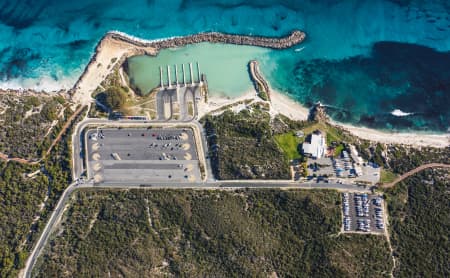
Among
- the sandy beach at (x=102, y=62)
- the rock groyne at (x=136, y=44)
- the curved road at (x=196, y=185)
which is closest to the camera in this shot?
the curved road at (x=196, y=185)

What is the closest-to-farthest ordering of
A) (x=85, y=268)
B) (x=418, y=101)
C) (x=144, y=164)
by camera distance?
(x=85, y=268) → (x=144, y=164) → (x=418, y=101)

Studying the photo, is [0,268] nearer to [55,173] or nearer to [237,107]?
[55,173]

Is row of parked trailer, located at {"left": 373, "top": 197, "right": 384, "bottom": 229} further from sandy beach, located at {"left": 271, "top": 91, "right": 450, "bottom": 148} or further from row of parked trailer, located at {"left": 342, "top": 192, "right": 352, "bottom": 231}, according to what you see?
sandy beach, located at {"left": 271, "top": 91, "right": 450, "bottom": 148}

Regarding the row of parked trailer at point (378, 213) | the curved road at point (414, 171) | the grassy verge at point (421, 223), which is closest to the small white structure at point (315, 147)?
the row of parked trailer at point (378, 213)

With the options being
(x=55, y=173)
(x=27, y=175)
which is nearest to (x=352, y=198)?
(x=55, y=173)

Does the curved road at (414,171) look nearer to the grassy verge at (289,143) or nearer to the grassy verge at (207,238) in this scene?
the grassy verge at (207,238)

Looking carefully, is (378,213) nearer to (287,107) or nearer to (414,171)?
(414,171)

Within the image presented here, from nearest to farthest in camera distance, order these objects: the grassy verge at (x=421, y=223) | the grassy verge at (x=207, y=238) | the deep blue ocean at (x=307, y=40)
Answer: the grassy verge at (x=207, y=238) < the grassy verge at (x=421, y=223) < the deep blue ocean at (x=307, y=40)
